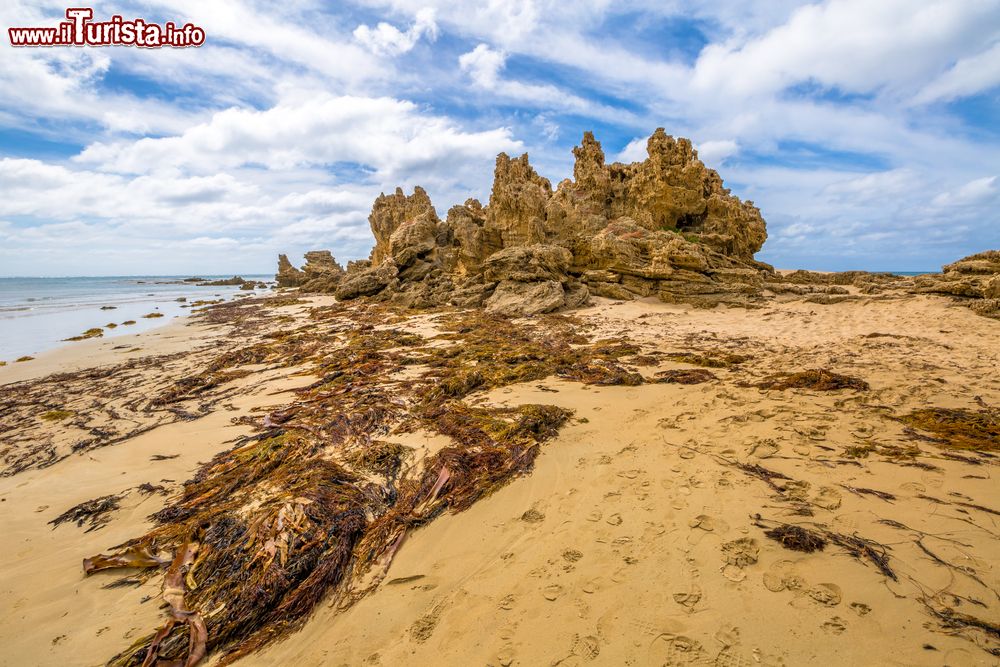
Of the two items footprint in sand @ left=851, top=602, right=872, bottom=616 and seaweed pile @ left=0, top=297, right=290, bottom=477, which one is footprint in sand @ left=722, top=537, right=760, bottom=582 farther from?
seaweed pile @ left=0, top=297, right=290, bottom=477

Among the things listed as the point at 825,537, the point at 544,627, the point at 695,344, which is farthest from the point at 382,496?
the point at 695,344

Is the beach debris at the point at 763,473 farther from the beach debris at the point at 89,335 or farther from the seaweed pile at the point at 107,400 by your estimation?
the beach debris at the point at 89,335

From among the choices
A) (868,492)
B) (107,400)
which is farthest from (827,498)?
(107,400)

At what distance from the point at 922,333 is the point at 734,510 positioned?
28.8ft

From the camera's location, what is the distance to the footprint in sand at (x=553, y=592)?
7.88ft

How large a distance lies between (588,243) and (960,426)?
1418 centimetres

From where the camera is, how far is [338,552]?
9.73 ft

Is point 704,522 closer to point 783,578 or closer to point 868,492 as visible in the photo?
point 783,578

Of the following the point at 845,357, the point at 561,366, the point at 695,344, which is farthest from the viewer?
the point at 695,344

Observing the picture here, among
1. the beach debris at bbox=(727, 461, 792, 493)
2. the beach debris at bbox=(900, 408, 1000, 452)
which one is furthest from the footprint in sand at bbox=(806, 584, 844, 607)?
the beach debris at bbox=(900, 408, 1000, 452)

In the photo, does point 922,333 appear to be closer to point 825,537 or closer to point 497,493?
point 825,537

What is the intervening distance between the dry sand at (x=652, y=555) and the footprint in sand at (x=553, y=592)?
0.05ft

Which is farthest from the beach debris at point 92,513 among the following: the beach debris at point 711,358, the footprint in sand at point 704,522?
the beach debris at point 711,358

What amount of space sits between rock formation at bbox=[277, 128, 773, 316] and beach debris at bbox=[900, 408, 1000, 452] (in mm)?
9694
